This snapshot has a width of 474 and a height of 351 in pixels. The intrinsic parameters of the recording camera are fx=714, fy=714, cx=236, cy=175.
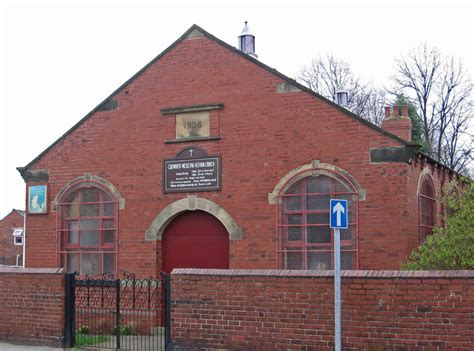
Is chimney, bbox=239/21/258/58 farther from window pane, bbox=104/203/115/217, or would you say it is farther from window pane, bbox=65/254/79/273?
window pane, bbox=65/254/79/273

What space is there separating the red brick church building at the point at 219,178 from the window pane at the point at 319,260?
0.10ft

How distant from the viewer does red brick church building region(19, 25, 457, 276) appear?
15242mm

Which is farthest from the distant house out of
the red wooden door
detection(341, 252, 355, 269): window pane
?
detection(341, 252, 355, 269): window pane

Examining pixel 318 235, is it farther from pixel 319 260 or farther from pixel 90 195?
pixel 90 195

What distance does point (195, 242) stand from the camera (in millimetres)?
17359

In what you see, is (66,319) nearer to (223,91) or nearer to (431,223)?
(223,91)

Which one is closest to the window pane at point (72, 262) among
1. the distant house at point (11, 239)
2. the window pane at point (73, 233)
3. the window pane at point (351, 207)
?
the window pane at point (73, 233)

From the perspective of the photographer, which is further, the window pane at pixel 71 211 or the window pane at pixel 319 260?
the window pane at pixel 71 211

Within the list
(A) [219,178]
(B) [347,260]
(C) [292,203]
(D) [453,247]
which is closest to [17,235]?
(A) [219,178]

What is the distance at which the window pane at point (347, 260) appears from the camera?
1524 centimetres

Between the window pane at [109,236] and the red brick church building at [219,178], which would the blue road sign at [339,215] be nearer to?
the red brick church building at [219,178]

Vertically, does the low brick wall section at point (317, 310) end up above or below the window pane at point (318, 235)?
below

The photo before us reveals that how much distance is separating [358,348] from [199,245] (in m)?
7.14

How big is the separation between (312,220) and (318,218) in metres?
0.15
